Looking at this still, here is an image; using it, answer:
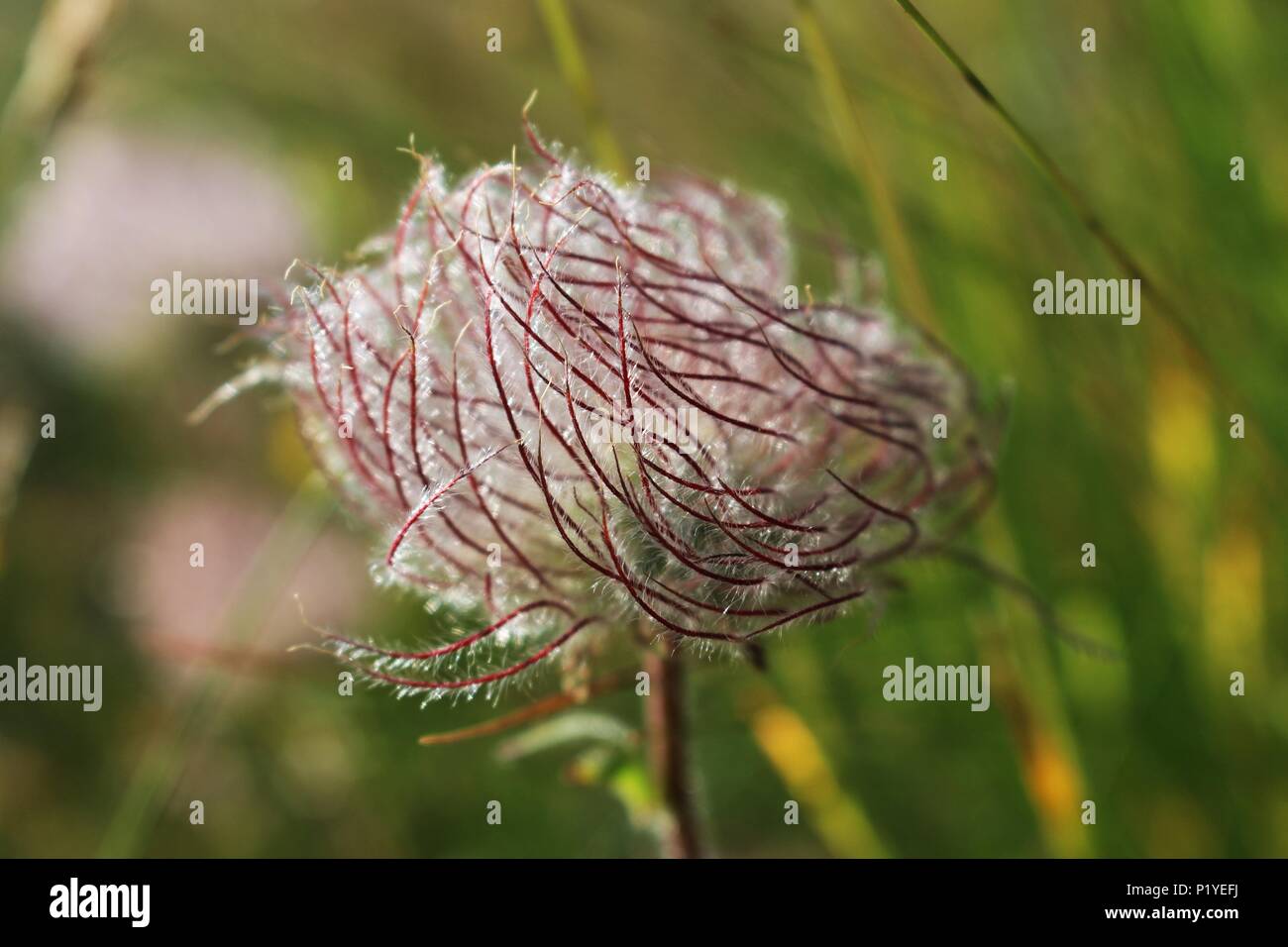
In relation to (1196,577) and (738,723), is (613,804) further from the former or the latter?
(1196,577)

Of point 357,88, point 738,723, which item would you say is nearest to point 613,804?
point 738,723

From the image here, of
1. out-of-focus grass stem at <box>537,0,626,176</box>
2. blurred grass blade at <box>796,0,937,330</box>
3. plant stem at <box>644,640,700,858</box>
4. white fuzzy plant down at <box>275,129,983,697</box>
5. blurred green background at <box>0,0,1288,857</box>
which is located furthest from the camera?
blurred green background at <box>0,0,1288,857</box>

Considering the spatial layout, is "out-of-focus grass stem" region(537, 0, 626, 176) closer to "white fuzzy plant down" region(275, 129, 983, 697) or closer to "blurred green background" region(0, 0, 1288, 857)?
"blurred green background" region(0, 0, 1288, 857)

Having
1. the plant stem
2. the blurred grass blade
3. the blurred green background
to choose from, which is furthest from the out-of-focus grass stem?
the plant stem

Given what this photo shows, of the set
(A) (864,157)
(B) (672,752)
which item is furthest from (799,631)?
(A) (864,157)

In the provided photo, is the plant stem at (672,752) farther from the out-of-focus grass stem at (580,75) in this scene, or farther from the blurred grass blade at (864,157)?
the out-of-focus grass stem at (580,75)
